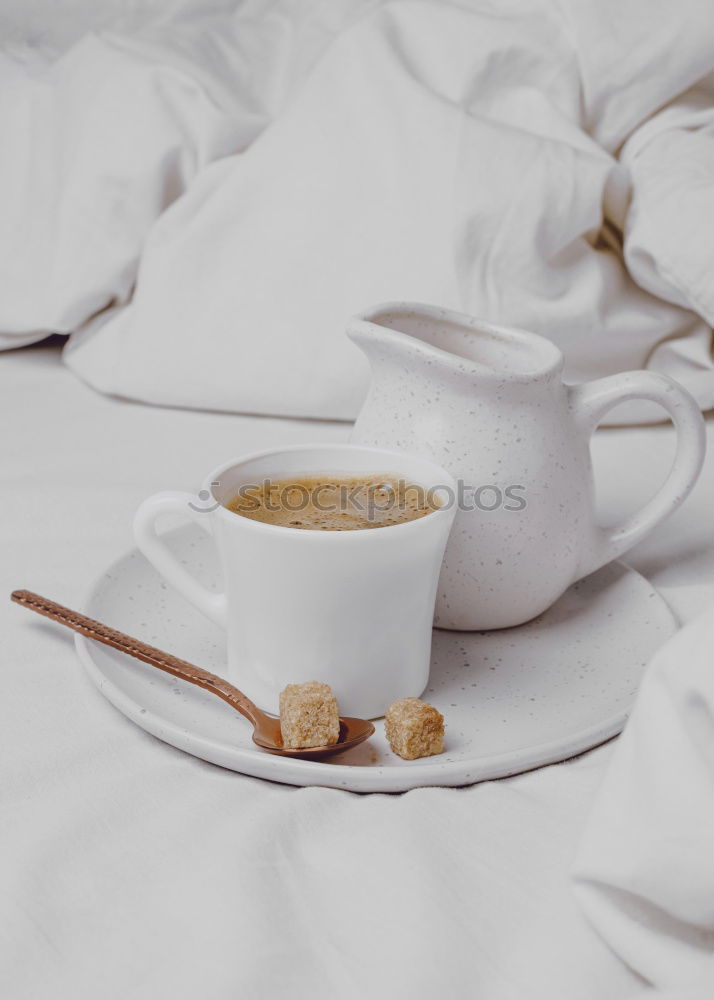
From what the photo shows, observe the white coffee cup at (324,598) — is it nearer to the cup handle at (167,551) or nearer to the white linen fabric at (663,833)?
the cup handle at (167,551)

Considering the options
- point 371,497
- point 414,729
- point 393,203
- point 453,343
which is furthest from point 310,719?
point 393,203

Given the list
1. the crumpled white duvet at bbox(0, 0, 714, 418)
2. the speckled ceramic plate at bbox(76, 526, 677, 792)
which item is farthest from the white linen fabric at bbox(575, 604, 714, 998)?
the crumpled white duvet at bbox(0, 0, 714, 418)

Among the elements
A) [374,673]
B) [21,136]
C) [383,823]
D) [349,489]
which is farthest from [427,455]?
[21,136]

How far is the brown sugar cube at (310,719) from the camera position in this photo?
638 mm

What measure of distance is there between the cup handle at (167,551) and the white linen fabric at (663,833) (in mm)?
317

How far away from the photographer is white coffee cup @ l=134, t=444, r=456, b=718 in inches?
25.7

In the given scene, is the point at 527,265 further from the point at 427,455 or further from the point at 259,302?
the point at 427,455

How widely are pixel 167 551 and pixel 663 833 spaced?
1.29ft

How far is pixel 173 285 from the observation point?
4.23 feet

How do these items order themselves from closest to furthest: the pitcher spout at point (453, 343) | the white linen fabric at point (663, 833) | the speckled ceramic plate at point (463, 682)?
the white linen fabric at point (663, 833) → the speckled ceramic plate at point (463, 682) → the pitcher spout at point (453, 343)

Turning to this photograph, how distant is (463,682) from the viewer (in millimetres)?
748

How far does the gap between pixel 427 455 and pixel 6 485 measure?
0.46 metres

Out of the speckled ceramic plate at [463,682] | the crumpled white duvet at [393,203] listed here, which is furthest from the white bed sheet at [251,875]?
the crumpled white duvet at [393,203]

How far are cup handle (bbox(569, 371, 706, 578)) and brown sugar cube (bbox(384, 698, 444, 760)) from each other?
0.74ft
